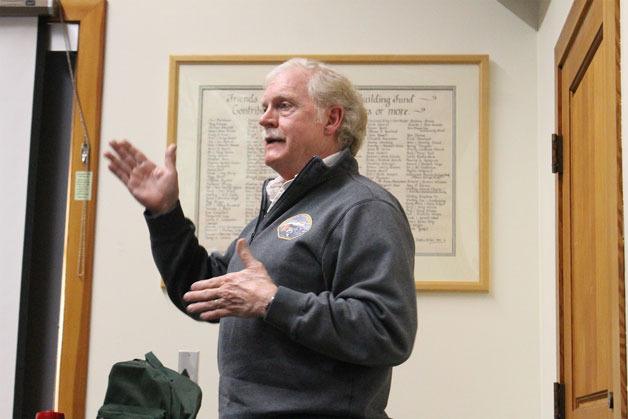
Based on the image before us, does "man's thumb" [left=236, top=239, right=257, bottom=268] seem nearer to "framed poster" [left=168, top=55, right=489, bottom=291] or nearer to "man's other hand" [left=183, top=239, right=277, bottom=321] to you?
"man's other hand" [left=183, top=239, right=277, bottom=321]

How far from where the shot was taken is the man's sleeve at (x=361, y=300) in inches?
67.1

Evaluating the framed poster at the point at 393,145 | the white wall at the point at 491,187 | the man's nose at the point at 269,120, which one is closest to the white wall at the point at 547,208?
the white wall at the point at 491,187

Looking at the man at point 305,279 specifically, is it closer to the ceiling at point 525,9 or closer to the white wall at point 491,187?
the white wall at point 491,187

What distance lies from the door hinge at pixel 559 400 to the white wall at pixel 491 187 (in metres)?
0.17

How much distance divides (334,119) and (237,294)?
547 millimetres

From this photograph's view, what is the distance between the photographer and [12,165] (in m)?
3.39

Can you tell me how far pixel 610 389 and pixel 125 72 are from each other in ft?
6.58

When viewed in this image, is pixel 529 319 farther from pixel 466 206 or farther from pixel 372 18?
pixel 372 18

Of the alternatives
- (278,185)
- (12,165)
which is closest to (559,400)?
(278,185)

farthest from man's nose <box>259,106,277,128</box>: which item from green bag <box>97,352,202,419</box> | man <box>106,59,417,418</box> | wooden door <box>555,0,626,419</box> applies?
wooden door <box>555,0,626,419</box>

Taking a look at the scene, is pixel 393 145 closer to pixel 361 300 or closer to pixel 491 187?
pixel 491 187

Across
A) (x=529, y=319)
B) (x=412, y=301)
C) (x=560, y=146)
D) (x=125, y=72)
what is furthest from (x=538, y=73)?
(x=412, y=301)

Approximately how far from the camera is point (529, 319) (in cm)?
319

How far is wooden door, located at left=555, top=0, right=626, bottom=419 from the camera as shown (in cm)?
200
